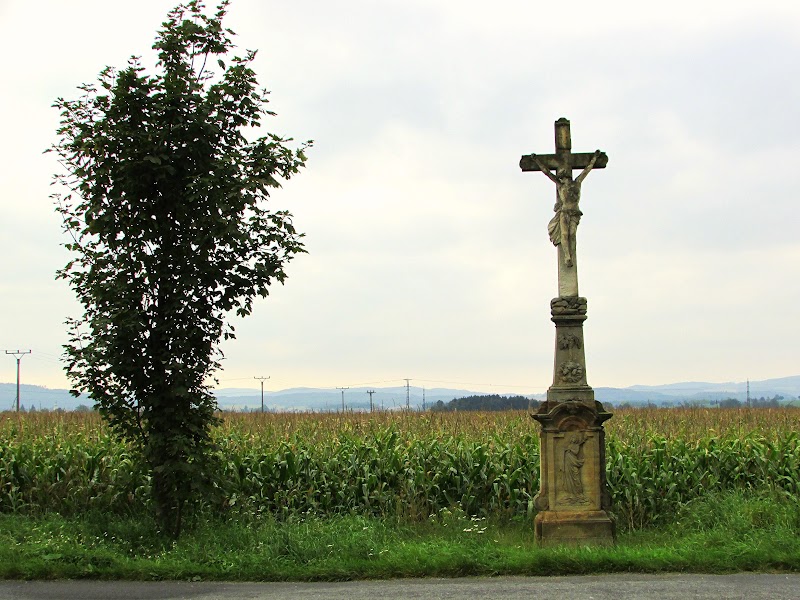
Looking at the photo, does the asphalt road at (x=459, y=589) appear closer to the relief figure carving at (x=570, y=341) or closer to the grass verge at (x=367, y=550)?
the grass verge at (x=367, y=550)

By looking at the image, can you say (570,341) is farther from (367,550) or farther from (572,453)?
(367,550)

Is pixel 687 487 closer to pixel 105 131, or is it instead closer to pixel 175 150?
pixel 175 150

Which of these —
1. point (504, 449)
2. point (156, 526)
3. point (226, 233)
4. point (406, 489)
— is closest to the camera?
point (226, 233)

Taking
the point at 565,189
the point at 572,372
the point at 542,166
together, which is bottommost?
the point at 572,372

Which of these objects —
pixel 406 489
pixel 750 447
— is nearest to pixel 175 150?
pixel 406 489

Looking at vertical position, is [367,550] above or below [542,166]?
below

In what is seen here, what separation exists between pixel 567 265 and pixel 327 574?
457cm

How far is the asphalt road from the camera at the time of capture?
7.16 m

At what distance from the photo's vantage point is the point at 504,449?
12.4 metres

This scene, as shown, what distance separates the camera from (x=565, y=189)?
10172 millimetres

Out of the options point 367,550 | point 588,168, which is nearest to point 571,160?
point 588,168

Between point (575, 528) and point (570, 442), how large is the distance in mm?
978

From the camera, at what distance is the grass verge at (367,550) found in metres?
8.20

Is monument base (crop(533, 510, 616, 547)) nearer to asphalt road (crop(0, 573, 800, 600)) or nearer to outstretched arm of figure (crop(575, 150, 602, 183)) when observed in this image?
asphalt road (crop(0, 573, 800, 600))
